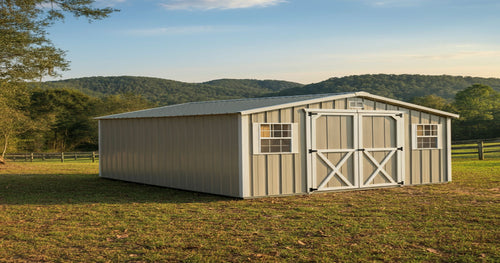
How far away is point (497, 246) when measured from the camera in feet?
24.6

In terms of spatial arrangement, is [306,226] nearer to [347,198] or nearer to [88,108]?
[347,198]

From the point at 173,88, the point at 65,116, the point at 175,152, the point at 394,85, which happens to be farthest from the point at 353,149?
the point at 173,88

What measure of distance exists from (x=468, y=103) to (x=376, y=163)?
1846 inches

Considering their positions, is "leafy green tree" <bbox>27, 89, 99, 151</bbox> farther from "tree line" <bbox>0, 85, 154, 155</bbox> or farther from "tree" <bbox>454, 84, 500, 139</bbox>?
"tree" <bbox>454, 84, 500, 139</bbox>

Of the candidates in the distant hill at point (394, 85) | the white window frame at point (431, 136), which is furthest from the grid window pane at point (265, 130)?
the distant hill at point (394, 85)

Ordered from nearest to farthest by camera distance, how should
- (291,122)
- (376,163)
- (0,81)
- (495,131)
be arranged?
(291,122) → (376,163) → (0,81) → (495,131)

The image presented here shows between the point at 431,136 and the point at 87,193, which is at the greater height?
the point at 431,136

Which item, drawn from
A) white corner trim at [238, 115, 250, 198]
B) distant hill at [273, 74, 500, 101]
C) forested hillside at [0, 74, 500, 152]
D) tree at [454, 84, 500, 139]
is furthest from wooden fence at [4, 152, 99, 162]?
tree at [454, 84, 500, 139]

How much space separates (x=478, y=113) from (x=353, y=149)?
44324 millimetres

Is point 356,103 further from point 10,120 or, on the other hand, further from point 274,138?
point 10,120

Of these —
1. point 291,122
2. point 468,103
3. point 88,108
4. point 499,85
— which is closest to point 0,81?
point 291,122

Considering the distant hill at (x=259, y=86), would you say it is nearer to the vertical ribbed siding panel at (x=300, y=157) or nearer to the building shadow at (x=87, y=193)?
the building shadow at (x=87, y=193)

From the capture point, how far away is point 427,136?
1609 cm

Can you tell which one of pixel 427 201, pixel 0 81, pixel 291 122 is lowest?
pixel 427 201
